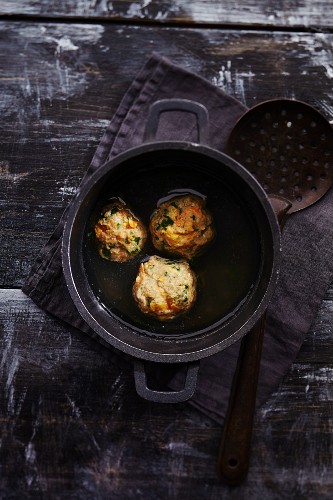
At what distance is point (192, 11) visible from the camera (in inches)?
53.4

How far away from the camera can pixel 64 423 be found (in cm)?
136

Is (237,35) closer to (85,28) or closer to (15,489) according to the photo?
(85,28)

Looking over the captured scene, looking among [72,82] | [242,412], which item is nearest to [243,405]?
[242,412]

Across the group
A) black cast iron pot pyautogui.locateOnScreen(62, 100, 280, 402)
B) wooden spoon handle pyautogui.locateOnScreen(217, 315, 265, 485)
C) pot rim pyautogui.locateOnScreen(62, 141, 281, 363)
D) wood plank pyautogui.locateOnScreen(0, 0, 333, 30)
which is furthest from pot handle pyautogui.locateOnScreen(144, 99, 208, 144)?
wooden spoon handle pyautogui.locateOnScreen(217, 315, 265, 485)

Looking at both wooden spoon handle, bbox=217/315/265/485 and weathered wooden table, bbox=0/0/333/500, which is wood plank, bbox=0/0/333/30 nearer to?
weathered wooden table, bbox=0/0/333/500

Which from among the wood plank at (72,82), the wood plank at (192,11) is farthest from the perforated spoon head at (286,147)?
the wood plank at (192,11)

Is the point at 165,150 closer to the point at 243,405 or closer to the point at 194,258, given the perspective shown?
the point at 194,258

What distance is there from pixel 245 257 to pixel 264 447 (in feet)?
1.42

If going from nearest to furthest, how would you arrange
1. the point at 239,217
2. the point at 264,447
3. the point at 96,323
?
the point at 96,323
the point at 239,217
the point at 264,447

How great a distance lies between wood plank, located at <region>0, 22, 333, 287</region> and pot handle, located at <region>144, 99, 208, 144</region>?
157 millimetres

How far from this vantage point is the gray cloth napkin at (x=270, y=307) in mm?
1306

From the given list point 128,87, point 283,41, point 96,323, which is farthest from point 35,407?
point 283,41

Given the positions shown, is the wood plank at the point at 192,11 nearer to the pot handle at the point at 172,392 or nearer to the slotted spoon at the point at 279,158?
the slotted spoon at the point at 279,158

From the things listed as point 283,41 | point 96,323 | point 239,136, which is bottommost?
point 96,323
